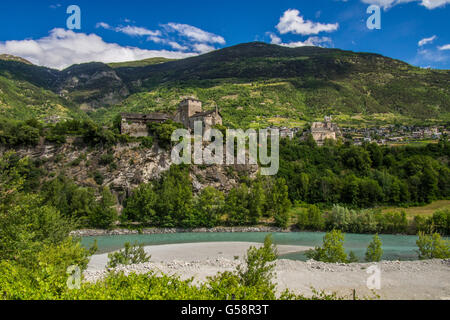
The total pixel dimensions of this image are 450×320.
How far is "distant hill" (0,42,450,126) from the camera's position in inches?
4402

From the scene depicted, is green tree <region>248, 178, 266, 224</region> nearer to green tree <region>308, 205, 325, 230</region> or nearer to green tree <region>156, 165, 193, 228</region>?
green tree <region>308, 205, 325, 230</region>

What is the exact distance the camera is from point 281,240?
3675 centimetres

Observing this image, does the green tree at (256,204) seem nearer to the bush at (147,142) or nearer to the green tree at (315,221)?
the green tree at (315,221)

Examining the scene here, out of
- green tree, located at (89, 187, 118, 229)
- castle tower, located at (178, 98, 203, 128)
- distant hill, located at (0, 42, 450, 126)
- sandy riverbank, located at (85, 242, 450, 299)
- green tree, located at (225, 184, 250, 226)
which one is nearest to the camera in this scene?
sandy riverbank, located at (85, 242, 450, 299)

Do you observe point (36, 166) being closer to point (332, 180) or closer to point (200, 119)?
point (200, 119)

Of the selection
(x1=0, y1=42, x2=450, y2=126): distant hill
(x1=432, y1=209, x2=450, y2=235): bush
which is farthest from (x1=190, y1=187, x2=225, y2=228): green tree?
(x1=0, y1=42, x2=450, y2=126): distant hill

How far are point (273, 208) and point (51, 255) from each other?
38.0 meters

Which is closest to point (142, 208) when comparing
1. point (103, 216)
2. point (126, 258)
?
point (103, 216)

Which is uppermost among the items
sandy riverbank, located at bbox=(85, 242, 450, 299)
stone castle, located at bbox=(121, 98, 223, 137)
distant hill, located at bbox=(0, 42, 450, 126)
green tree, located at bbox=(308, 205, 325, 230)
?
distant hill, located at bbox=(0, 42, 450, 126)

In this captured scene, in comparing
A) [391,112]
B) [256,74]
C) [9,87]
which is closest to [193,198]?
[9,87]

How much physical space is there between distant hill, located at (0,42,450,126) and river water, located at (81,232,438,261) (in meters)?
51.4

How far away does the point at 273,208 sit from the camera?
156 feet

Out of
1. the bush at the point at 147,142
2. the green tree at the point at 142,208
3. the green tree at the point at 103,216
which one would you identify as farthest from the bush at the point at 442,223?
the bush at the point at 147,142

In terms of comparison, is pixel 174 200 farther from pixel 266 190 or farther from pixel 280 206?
pixel 280 206
